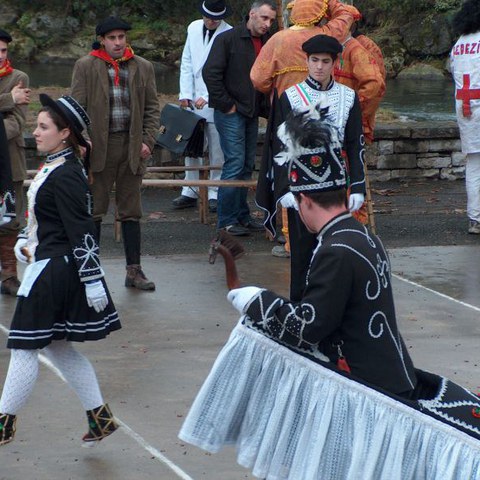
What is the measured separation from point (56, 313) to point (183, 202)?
569cm

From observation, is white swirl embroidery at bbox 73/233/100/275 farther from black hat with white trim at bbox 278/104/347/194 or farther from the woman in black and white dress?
black hat with white trim at bbox 278/104/347/194

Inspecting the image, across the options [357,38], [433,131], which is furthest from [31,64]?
[357,38]

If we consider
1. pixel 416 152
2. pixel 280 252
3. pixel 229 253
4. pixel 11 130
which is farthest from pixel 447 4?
pixel 229 253

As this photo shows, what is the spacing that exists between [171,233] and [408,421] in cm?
610

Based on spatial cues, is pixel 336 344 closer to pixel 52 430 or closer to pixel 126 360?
pixel 52 430

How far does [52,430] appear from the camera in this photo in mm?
5426

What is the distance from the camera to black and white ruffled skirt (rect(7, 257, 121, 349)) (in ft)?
16.3

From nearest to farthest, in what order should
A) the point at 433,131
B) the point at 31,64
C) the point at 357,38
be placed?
the point at 357,38 → the point at 433,131 → the point at 31,64

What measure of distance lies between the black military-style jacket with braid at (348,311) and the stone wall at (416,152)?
7.98 m

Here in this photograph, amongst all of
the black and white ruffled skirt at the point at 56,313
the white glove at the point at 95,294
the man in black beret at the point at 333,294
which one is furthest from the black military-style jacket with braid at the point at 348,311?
the black and white ruffled skirt at the point at 56,313

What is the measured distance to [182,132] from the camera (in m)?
9.91

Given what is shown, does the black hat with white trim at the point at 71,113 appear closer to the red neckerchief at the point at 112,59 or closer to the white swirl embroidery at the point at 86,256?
the white swirl embroidery at the point at 86,256

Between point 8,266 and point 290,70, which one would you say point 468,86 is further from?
point 8,266

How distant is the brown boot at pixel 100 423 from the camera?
16.8 ft
